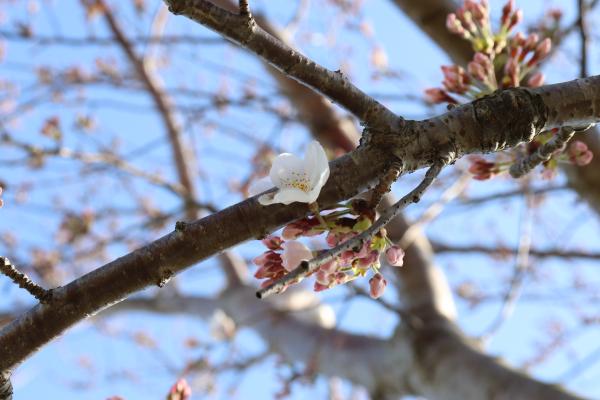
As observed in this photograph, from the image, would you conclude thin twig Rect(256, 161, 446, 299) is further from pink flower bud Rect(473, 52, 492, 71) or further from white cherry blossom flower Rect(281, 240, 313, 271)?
pink flower bud Rect(473, 52, 492, 71)

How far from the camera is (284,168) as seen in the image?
3.30 feet

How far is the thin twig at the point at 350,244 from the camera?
756 millimetres

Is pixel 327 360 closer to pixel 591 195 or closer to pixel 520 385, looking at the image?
pixel 520 385

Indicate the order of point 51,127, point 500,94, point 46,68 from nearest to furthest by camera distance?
point 500,94 → point 51,127 → point 46,68

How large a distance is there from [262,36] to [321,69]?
0.11 meters

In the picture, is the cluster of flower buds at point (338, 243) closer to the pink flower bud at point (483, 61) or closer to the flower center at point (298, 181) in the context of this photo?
the flower center at point (298, 181)

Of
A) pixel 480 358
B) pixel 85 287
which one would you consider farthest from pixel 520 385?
pixel 85 287

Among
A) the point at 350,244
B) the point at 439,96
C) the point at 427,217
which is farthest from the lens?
the point at 427,217

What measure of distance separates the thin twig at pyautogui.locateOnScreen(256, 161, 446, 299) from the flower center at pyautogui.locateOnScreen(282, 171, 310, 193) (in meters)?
0.16

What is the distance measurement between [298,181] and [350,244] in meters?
0.20

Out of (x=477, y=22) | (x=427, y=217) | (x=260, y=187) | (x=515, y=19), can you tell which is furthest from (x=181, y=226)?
(x=427, y=217)

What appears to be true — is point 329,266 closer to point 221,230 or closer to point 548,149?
point 221,230

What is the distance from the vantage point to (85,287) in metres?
1.00

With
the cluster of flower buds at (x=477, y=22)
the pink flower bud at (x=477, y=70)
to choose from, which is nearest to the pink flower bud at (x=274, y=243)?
the pink flower bud at (x=477, y=70)
